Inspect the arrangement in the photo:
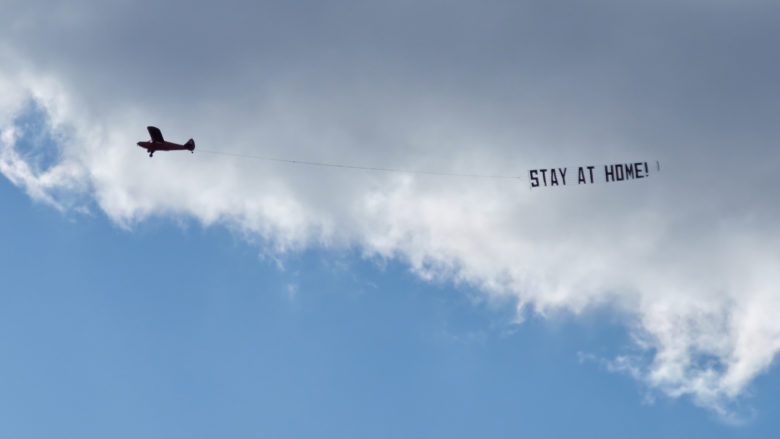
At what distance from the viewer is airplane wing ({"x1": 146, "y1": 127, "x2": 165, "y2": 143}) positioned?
137438mm

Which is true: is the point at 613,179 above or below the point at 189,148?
below

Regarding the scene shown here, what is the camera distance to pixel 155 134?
13862 cm

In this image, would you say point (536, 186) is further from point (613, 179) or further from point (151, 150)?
point (151, 150)

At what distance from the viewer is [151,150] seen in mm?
139375

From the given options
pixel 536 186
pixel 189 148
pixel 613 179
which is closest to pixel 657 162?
pixel 613 179

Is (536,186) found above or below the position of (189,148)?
below

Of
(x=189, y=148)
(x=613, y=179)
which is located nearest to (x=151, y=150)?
(x=189, y=148)

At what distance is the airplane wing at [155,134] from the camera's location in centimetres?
13744

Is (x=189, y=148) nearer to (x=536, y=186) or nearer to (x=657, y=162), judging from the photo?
(x=536, y=186)

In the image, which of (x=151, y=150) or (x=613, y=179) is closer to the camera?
(x=613, y=179)

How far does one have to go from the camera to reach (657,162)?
124 metres

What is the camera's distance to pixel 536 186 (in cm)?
12444

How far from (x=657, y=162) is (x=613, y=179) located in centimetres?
840

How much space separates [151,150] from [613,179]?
8896 cm
